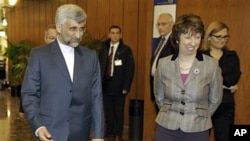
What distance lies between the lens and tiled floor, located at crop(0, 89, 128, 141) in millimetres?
5551

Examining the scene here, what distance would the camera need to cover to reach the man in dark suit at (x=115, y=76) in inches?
213

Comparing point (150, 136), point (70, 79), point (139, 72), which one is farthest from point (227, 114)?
point (139, 72)

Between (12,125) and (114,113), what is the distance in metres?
2.11

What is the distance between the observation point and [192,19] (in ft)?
7.61

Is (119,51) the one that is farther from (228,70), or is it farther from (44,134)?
(44,134)

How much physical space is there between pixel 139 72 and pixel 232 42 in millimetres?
2362

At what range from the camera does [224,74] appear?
128 inches

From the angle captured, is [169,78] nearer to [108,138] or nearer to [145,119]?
[145,119]

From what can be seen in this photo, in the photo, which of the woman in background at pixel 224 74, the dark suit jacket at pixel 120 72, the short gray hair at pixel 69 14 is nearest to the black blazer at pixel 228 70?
the woman in background at pixel 224 74

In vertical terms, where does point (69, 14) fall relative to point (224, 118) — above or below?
above

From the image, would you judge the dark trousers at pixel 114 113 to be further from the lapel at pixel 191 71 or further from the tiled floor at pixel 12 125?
the lapel at pixel 191 71

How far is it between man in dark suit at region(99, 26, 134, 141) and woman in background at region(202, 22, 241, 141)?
7.55 ft

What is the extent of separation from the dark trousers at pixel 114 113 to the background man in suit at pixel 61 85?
3.12 metres

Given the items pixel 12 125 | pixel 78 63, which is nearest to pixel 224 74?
pixel 78 63
